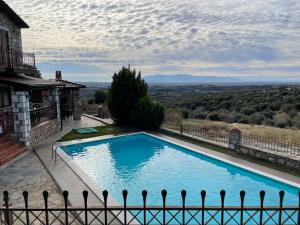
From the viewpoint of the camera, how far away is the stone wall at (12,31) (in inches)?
608

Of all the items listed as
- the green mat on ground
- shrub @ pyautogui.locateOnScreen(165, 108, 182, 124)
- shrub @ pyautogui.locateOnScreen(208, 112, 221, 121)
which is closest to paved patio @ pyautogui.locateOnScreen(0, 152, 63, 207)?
the green mat on ground

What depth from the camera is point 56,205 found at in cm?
752

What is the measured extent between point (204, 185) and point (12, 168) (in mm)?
7813

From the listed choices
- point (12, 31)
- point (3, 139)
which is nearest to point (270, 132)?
point (3, 139)

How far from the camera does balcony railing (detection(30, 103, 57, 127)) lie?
16.2 metres

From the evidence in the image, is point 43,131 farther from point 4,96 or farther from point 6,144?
point 6,144

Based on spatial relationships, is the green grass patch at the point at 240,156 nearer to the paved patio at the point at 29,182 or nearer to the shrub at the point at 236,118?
the paved patio at the point at 29,182

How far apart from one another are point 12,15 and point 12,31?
3.37 ft

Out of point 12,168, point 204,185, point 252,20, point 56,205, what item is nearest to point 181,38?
point 252,20

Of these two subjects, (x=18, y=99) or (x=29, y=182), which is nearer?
(x=29, y=182)

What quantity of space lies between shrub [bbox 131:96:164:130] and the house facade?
19.0 feet

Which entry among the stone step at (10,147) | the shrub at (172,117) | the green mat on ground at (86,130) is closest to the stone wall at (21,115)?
the stone step at (10,147)

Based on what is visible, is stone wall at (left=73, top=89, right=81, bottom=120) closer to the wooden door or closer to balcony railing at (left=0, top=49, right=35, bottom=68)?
balcony railing at (left=0, top=49, right=35, bottom=68)

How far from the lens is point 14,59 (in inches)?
613
